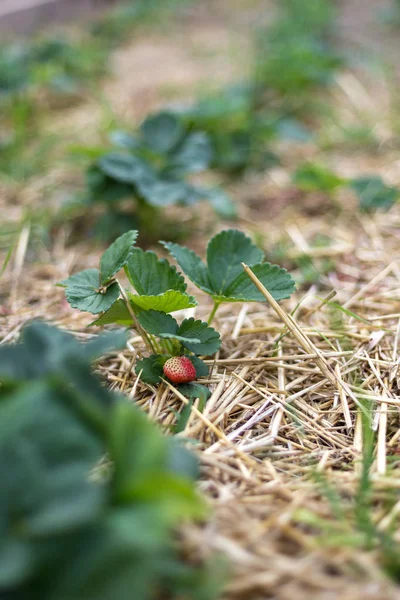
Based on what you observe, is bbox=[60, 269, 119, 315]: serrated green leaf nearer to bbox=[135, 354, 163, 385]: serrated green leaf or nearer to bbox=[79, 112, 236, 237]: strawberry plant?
bbox=[135, 354, 163, 385]: serrated green leaf

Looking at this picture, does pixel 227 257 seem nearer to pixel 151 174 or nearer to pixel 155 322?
pixel 155 322

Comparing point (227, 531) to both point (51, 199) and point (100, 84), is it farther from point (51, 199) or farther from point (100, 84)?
point (100, 84)

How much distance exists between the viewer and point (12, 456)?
563mm

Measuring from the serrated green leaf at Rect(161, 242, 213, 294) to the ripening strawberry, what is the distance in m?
0.15

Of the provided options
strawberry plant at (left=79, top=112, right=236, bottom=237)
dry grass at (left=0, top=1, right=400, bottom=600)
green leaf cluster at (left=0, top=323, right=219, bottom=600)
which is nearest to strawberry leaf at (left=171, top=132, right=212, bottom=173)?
strawberry plant at (left=79, top=112, right=236, bottom=237)

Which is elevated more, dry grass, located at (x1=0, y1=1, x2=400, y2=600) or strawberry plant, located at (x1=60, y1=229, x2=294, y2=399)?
strawberry plant, located at (x1=60, y1=229, x2=294, y2=399)

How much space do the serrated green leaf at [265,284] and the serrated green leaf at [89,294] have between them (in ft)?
0.75

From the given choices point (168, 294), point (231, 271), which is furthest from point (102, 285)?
point (231, 271)

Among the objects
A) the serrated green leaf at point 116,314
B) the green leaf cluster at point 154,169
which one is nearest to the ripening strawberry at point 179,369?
the serrated green leaf at point 116,314

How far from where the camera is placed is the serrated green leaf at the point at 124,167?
4.95 feet

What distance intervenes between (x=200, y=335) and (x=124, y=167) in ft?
2.53

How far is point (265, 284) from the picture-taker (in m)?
1.05

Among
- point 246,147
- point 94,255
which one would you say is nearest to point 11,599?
point 94,255

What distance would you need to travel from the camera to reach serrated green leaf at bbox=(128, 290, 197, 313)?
94cm
